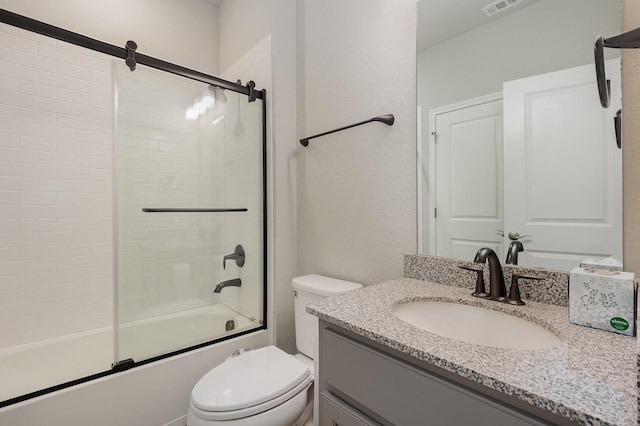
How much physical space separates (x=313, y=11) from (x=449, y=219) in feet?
4.83

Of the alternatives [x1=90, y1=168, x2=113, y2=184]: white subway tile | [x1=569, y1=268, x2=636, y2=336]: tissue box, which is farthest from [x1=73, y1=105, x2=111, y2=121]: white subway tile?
[x1=569, y1=268, x2=636, y2=336]: tissue box

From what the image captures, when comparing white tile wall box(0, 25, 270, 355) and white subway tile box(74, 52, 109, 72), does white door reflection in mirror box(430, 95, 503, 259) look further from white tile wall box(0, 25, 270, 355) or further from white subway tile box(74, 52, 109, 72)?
white subway tile box(74, 52, 109, 72)

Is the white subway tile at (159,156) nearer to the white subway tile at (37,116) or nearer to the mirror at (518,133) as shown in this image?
the white subway tile at (37,116)

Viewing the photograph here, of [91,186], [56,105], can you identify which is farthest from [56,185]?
[56,105]

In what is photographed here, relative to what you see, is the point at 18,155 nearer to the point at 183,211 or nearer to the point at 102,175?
the point at 102,175

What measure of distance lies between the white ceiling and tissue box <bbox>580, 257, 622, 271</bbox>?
0.88 meters

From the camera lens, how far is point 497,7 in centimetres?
106

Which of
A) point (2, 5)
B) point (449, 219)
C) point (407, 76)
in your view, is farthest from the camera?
point (2, 5)

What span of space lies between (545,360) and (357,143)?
117 centimetres

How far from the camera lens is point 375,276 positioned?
1444 mm

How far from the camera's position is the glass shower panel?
155 cm

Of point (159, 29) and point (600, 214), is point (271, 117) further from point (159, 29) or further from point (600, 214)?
point (600, 214)

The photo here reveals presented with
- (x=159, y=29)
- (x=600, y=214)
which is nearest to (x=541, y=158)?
(x=600, y=214)

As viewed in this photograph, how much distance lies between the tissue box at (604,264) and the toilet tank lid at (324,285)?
0.85 meters
